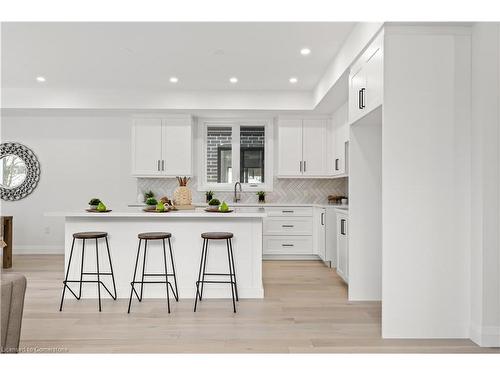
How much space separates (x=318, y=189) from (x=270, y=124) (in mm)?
1396

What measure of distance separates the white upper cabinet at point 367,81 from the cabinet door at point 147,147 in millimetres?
3465

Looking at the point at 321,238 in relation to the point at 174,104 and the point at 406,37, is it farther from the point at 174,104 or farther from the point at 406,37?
the point at 406,37

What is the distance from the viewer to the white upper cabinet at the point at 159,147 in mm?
6445

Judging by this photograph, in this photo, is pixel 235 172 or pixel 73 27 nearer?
pixel 73 27

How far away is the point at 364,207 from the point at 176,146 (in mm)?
3466

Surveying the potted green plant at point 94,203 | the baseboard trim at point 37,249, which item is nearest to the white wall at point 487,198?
the potted green plant at point 94,203

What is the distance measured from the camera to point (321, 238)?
6.09 meters

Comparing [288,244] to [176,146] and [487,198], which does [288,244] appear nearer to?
[176,146]

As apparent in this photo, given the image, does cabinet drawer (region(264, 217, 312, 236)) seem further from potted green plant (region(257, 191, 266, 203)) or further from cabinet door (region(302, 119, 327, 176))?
cabinet door (region(302, 119, 327, 176))

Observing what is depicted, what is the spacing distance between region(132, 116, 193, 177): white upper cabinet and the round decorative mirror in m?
1.87

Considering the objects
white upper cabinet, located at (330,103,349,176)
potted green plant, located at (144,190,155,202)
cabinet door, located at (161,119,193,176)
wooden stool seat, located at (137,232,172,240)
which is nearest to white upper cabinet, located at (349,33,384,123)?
white upper cabinet, located at (330,103,349,176)

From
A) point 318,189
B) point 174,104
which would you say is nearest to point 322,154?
point 318,189

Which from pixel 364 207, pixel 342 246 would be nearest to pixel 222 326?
pixel 364 207

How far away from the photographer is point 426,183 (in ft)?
9.93
